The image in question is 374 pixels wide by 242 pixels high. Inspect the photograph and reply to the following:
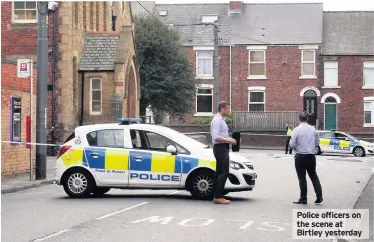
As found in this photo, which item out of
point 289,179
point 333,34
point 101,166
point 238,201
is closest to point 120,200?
point 101,166

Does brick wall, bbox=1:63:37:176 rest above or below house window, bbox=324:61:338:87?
below

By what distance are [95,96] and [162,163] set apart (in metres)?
20.0

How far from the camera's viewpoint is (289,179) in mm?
21562

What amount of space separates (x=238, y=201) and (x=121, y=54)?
1990cm

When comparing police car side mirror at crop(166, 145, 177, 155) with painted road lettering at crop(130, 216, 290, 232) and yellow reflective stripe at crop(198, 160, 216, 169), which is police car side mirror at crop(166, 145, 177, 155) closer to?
yellow reflective stripe at crop(198, 160, 216, 169)

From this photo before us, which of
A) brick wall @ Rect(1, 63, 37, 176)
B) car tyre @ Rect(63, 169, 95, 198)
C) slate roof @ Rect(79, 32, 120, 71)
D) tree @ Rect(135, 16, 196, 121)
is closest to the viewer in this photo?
car tyre @ Rect(63, 169, 95, 198)

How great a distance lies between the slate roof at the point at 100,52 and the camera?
3400cm

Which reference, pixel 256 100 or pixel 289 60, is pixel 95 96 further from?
pixel 289 60

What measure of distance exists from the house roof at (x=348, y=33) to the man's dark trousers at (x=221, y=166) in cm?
3814

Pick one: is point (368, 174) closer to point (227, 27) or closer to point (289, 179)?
point (289, 179)

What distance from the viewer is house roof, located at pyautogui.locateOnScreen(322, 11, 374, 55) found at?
50875mm

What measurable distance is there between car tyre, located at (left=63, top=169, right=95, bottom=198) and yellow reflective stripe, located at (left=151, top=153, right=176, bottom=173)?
1.33 m

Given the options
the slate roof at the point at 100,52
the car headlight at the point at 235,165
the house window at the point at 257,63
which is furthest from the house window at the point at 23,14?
the house window at the point at 257,63

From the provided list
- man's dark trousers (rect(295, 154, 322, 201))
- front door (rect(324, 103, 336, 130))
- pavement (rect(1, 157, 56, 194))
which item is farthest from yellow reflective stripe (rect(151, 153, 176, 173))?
front door (rect(324, 103, 336, 130))
